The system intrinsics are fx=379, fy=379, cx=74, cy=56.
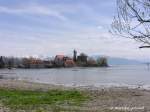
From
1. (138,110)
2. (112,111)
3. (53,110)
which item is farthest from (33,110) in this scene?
(138,110)

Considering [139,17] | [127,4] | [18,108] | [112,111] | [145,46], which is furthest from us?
[18,108]

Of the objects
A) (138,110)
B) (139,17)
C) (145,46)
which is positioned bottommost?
(138,110)

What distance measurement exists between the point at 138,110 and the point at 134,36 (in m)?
7.81

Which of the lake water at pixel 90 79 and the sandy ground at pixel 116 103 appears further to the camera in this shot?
the lake water at pixel 90 79

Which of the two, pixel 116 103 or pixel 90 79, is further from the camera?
pixel 90 79

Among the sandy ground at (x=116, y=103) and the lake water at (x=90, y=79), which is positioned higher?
the sandy ground at (x=116, y=103)

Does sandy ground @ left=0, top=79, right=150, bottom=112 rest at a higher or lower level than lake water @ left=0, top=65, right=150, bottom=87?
higher

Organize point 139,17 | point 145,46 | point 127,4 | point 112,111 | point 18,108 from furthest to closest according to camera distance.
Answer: point 18,108 < point 112,111 < point 127,4 < point 139,17 < point 145,46

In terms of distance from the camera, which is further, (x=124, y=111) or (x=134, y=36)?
(x=124, y=111)

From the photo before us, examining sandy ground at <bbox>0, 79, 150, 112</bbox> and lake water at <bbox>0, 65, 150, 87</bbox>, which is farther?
lake water at <bbox>0, 65, 150, 87</bbox>

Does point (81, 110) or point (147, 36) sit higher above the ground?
point (147, 36)

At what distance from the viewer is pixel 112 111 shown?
17.9 m

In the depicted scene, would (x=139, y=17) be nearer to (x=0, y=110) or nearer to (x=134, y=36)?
(x=134, y=36)

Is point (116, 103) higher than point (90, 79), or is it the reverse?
point (116, 103)
